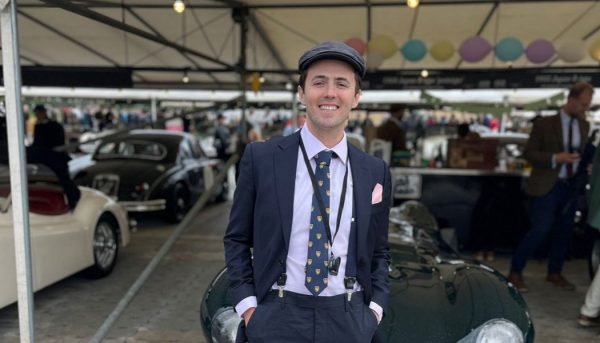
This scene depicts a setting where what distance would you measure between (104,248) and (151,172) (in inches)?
102

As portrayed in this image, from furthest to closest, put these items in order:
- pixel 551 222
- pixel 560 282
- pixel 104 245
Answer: pixel 104 245, pixel 560 282, pixel 551 222

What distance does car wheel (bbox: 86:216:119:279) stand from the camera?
5.08 meters

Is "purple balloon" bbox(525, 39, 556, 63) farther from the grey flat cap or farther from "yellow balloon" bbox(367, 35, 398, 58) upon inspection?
the grey flat cap

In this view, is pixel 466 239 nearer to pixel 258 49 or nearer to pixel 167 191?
pixel 167 191

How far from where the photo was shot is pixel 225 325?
2488 millimetres

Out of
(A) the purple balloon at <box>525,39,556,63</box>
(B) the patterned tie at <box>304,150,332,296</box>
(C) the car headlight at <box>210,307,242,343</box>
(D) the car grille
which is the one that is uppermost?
(A) the purple balloon at <box>525,39,556,63</box>

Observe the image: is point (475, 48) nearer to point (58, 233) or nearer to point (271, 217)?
point (58, 233)

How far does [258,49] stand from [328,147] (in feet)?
28.7

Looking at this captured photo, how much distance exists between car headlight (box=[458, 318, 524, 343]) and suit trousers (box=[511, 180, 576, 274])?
2.36m

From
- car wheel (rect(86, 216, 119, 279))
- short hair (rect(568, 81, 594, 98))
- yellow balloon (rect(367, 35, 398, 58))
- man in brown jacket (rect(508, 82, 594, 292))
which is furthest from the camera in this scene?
yellow balloon (rect(367, 35, 398, 58))

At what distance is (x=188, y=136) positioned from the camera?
354 inches

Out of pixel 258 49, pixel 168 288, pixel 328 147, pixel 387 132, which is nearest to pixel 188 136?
pixel 258 49

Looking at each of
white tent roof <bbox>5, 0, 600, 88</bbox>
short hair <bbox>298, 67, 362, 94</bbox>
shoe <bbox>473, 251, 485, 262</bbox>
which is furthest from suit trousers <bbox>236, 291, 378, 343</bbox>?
shoe <bbox>473, 251, 485, 262</bbox>

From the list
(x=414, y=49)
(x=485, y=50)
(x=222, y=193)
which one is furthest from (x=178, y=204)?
(x=485, y=50)
